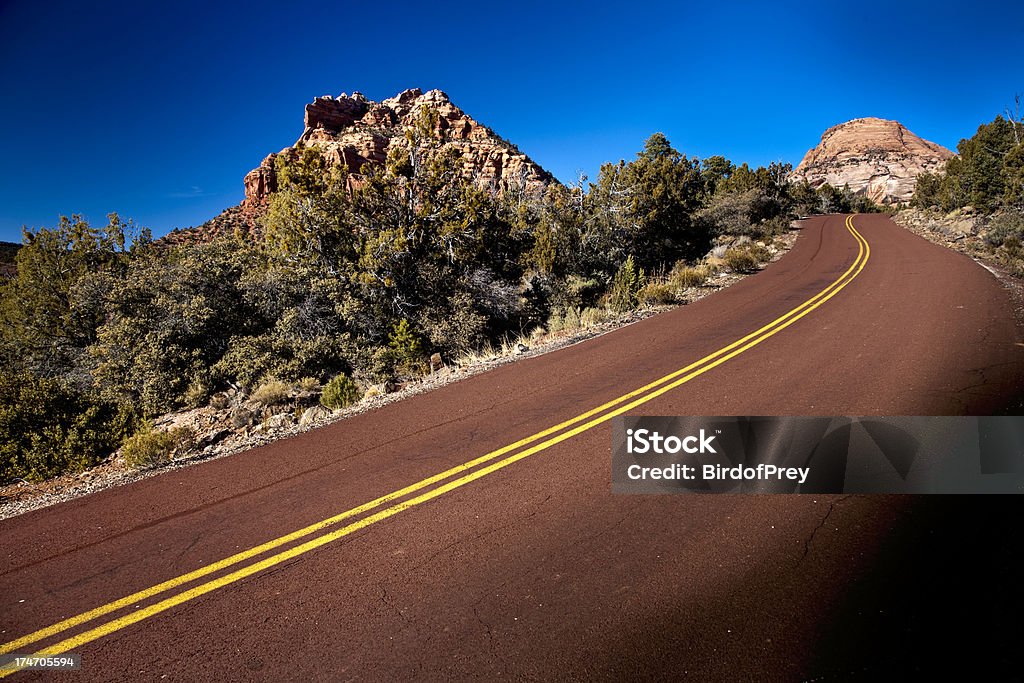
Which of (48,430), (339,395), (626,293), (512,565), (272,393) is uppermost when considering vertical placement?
(626,293)

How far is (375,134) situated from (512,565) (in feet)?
244

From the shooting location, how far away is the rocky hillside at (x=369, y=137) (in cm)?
6231

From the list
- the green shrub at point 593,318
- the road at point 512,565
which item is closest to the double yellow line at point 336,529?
the road at point 512,565

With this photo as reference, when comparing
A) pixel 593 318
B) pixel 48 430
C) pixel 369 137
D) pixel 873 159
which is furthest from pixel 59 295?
pixel 873 159

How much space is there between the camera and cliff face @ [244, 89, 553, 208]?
6372cm

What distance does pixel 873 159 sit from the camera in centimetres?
8875

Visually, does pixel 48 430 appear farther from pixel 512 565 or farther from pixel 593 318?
pixel 593 318

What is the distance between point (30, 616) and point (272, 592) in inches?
64.3

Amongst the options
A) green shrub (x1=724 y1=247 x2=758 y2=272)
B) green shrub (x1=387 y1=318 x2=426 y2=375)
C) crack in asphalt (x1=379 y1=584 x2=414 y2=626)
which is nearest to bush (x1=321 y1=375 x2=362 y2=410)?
green shrub (x1=387 y1=318 x2=426 y2=375)

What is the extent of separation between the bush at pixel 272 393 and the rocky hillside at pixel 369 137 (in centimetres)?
4942

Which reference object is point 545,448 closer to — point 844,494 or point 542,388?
→ point 542,388

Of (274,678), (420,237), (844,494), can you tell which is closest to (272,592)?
(274,678)

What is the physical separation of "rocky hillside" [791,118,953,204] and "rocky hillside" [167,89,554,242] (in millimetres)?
59802

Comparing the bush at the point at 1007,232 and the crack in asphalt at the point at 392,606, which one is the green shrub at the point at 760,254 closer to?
the bush at the point at 1007,232
